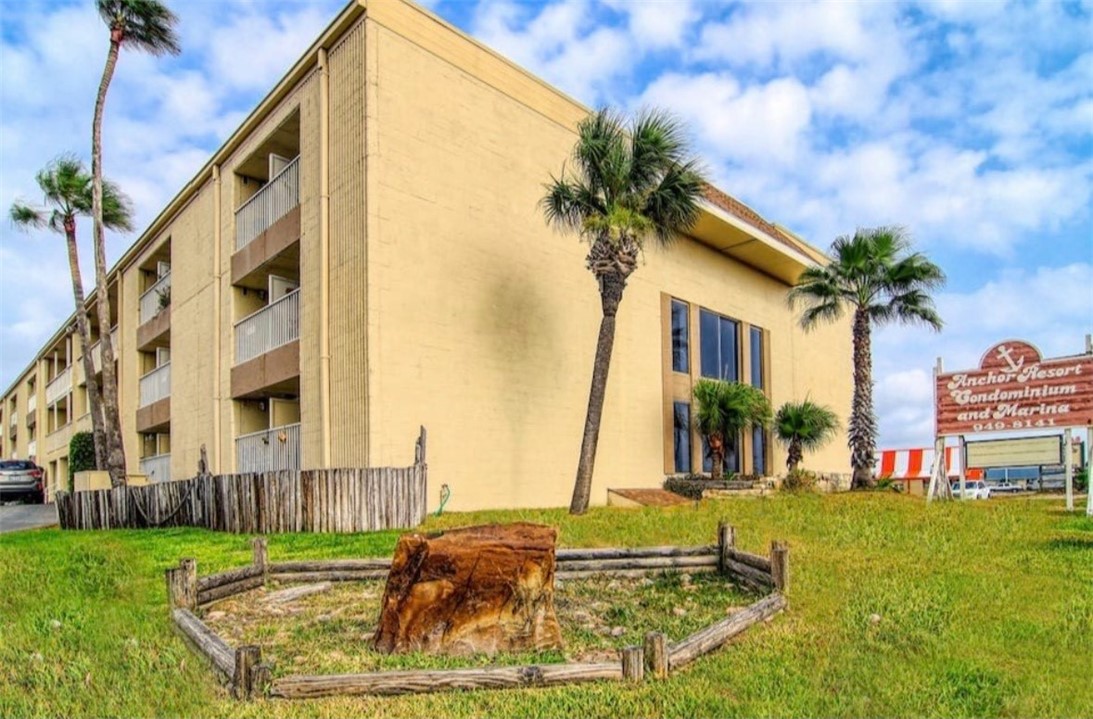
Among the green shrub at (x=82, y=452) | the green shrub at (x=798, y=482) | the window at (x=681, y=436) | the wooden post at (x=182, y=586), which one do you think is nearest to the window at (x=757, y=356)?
the green shrub at (x=798, y=482)

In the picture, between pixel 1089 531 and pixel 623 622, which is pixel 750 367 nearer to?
pixel 1089 531

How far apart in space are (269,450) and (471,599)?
13.0 meters

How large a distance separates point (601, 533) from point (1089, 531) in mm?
7901

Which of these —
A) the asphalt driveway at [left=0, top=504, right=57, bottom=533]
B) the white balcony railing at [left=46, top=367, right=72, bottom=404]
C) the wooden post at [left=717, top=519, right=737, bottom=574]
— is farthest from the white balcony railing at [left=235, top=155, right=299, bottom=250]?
the white balcony railing at [left=46, top=367, right=72, bottom=404]

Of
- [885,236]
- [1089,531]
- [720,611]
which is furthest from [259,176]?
[1089,531]

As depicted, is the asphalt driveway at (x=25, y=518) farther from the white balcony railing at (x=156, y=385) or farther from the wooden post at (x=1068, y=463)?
the wooden post at (x=1068, y=463)

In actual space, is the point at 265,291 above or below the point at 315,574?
above

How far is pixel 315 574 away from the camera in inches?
379

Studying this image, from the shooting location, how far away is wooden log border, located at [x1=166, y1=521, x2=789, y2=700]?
18.8ft

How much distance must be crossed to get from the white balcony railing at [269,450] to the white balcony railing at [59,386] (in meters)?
26.0

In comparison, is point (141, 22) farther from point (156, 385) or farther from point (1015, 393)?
point (1015, 393)

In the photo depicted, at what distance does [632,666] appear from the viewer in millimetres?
5848

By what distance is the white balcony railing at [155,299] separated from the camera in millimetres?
27208

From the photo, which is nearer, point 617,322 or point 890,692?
point 890,692
